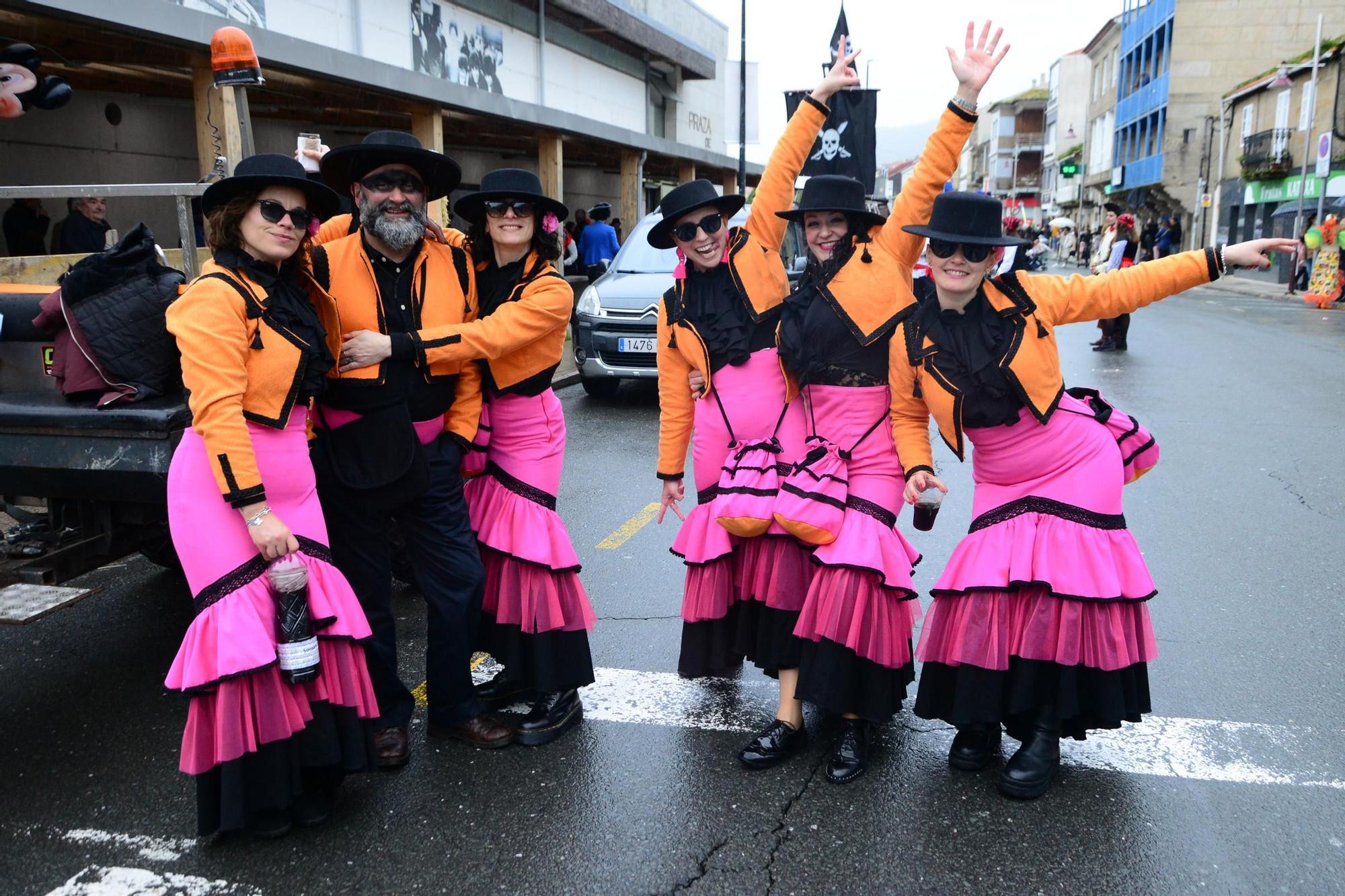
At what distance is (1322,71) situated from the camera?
1233 inches

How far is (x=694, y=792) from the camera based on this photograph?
322cm

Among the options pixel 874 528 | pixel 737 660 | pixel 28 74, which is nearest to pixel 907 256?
pixel 874 528

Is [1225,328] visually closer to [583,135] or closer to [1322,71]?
[583,135]

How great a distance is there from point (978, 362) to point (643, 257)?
813 cm

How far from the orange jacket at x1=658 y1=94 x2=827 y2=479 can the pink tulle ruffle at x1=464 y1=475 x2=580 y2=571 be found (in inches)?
17.9

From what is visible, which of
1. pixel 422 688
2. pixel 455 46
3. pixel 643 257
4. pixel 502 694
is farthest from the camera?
pixel 455 46

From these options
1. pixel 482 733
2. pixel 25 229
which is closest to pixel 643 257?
pixel 25 229

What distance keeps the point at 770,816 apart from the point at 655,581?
2252mm

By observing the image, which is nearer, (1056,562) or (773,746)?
(1056,562)

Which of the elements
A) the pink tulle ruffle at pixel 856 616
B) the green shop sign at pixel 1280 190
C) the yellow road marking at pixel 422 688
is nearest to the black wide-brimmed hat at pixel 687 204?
the pink tulle ruffle at pixel 856 616

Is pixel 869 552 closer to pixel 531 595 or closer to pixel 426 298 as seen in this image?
pixel 531 595

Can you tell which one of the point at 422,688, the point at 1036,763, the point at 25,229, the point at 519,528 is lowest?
the point at 422,688

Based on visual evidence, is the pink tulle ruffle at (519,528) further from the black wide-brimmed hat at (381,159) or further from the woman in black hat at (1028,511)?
the woman in black hat at (1028,511)

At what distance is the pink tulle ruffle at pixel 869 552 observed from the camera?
3.22 meters
